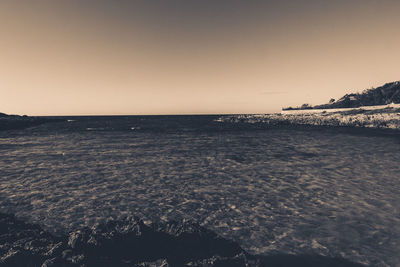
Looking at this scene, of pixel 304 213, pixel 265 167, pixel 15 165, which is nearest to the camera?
pixel 304 213

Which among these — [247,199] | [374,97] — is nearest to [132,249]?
[247,199]

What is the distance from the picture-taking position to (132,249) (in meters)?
5.14

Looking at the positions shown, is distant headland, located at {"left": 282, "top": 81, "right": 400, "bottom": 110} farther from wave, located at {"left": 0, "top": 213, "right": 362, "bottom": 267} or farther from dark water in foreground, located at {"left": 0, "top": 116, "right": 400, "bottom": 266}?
wave, located at {"left": 0, "top": 213, "right": 362, "bottom": 267}

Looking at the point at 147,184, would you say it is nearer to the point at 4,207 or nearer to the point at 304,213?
the point at 4,207

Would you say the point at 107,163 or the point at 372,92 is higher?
the point at 372,92

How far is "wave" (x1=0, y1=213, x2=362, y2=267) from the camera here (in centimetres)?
468

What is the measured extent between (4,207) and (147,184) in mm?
5256

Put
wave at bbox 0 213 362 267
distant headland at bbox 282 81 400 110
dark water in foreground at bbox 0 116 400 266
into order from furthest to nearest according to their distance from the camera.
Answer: distant headland at bbox 282 81 400 110, dark water in foreground at bbox 0 116 400 266, wave at bbox 0 213 362 267

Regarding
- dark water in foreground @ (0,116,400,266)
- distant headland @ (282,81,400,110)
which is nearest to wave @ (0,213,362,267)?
dark water in foreground @ (0,116,400,266)

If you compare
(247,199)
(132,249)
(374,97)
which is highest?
(374,97)

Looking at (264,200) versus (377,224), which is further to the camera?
(264,200)

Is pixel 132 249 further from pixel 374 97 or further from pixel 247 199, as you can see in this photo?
pixel 374 97

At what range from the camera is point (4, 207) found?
7.76 meters

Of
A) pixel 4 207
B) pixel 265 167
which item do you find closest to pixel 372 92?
pixel 265 167
